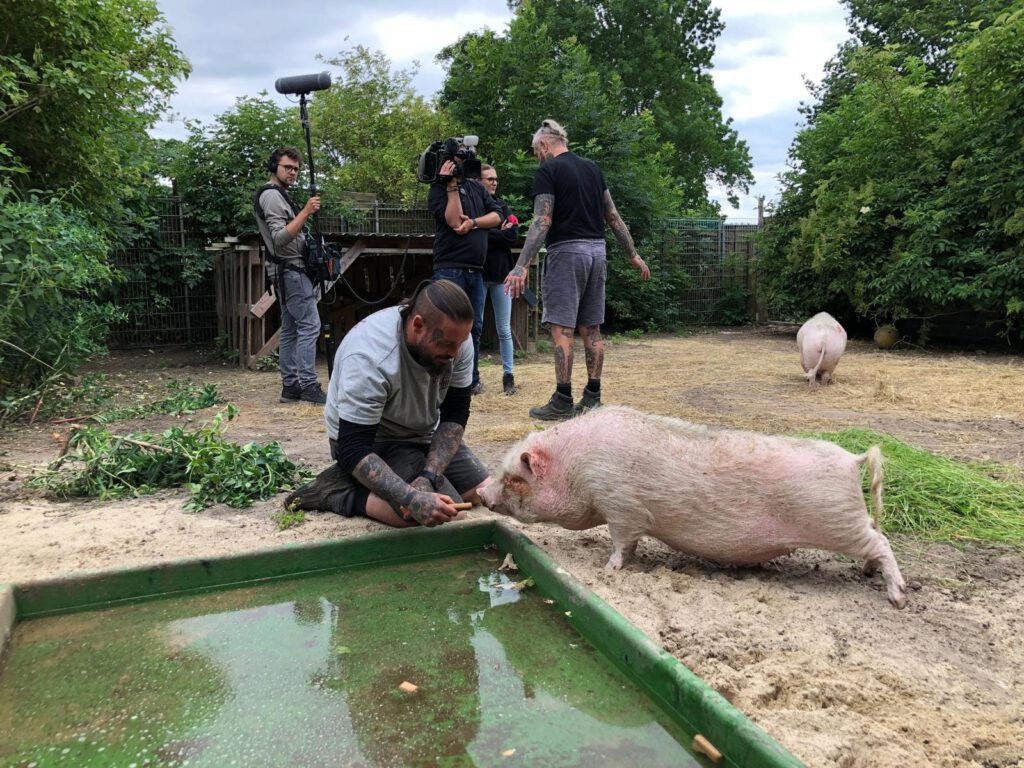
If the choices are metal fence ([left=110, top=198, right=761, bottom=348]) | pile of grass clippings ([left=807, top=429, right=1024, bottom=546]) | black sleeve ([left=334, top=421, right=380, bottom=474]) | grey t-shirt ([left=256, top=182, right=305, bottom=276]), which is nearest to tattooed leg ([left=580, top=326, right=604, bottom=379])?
pile of grass clippings ([left=807, top=429, right=1024, bottom=546])

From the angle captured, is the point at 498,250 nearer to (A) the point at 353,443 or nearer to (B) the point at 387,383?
(B) the point at 387,383

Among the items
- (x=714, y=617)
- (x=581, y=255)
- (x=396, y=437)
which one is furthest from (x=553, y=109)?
(x=714, y=617)

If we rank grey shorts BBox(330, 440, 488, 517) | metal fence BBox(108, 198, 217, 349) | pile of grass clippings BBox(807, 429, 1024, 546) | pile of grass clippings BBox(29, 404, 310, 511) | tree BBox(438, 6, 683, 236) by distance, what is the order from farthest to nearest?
1. tree BBox(438, 6, 683, 236)
2. metal fence BBox(108, 198, 217, 349)
3. pile of grass clippings BBox(29, 404, 310, 511)
4. grey shorts BBox(330, 440, 488, 517)
5. pile of grass clippings BBox(807, 429, 1024, 546)

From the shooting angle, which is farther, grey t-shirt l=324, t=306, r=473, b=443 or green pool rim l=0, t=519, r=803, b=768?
grey t-shirt l=324, t=306, r=473, b=443

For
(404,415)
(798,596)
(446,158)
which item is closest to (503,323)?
(446,158)

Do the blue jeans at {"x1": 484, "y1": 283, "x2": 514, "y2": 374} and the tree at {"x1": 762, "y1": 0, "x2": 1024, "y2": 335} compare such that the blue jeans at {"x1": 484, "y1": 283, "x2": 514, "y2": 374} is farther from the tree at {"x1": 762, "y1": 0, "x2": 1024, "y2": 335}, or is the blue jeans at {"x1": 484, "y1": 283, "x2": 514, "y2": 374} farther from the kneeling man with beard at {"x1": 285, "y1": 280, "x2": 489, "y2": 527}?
the tree at {"x1": 762, "y1": 0, "x2": 1024, "y2": 335}

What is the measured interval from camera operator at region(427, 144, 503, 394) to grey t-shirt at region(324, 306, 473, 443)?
268 cm

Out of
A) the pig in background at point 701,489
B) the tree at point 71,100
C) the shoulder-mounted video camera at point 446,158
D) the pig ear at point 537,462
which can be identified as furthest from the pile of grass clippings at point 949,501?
the tree at point 71,100

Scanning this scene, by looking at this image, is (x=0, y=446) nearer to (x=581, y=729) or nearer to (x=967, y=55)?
(x=581, y=729)

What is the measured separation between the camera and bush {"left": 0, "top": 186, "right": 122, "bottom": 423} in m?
5.23

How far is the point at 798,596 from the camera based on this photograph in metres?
2.56

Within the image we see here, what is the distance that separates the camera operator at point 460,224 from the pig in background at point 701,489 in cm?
→ 315

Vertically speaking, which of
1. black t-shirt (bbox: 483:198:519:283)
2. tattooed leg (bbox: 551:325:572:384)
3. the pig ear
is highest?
black t-shirt (bbox: 483:198:519:283)

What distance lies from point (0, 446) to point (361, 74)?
985 inches
